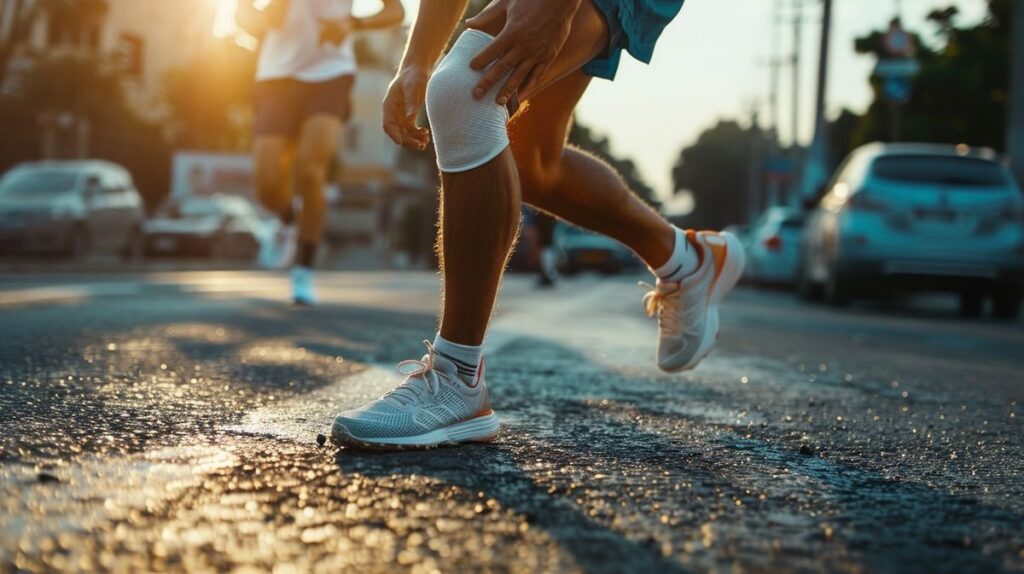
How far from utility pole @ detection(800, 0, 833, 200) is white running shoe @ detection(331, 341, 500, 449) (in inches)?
930

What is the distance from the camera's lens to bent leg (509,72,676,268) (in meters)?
2.96

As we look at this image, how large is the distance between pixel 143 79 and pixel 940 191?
44.5 meters

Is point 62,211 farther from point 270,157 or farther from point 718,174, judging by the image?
point 718,174

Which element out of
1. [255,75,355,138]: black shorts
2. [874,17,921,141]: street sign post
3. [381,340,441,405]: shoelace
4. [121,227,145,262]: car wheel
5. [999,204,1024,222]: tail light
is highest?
[874,17,921,141]: street sign post

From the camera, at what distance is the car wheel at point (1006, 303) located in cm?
1154

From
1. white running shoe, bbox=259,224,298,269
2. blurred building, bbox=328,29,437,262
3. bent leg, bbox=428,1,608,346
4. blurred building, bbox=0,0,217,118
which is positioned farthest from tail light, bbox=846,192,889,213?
blurred building, bbox=328,29,437,262

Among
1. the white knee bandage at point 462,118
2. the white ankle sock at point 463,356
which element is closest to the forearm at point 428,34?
the white knee bandage at point 462,118

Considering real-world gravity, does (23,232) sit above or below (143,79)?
below

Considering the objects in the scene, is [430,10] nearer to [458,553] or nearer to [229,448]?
[229,448]

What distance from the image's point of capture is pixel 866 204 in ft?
37.5

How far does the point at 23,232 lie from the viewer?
54.3 feet

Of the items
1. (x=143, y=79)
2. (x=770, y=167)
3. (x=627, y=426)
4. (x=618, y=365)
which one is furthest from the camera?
(x=143, y=79)

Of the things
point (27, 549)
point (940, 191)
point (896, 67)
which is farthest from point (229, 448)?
point (896, 67)

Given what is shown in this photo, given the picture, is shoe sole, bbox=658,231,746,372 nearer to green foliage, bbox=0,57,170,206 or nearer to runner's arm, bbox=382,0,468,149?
runner's arm, bbox=382,0,468,149
